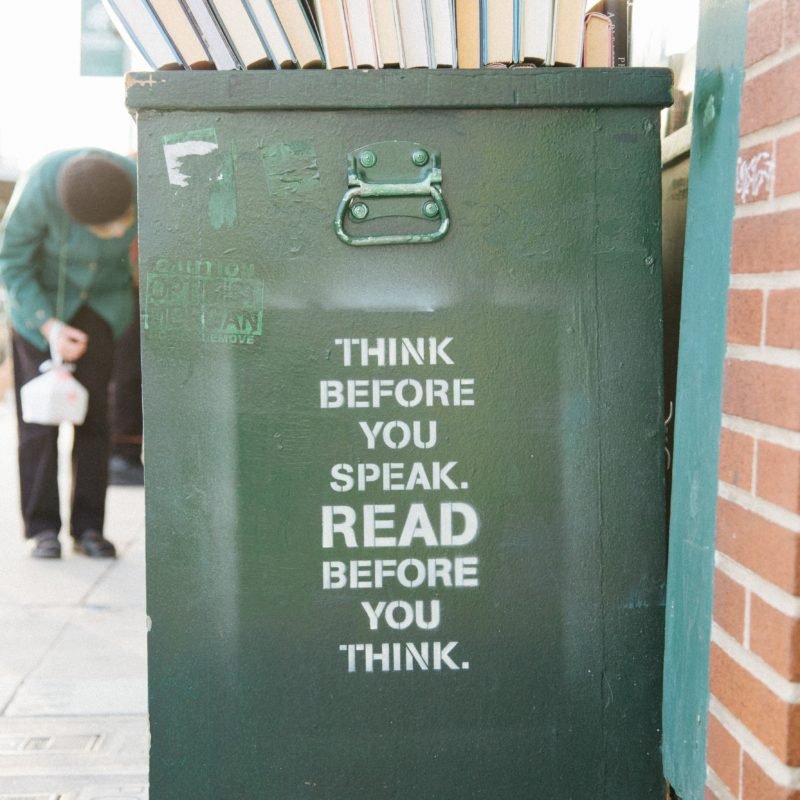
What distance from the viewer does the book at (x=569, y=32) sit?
2176 mm

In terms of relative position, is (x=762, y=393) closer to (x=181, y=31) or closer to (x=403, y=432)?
(x=403, y=432)

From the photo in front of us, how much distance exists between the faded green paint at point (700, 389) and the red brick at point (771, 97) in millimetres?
49

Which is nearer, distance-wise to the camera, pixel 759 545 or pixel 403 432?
pixel 759 545

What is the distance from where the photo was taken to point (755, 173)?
6.17ft

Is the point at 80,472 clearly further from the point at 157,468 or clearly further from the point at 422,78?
the point at 422,78

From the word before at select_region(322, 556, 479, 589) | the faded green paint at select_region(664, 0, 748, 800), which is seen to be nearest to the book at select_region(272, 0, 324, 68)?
the faded green paint at select_region(664, 0, 748, 800)

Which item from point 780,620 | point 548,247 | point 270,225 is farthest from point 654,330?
point 270,225

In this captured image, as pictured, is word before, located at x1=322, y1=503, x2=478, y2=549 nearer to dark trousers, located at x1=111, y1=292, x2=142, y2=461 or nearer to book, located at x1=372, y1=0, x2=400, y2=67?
book, located at x1=372, y1=0, x2=400, y2=67

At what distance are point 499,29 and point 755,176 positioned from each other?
2.02 feet

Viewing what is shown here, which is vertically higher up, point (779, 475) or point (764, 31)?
point (764, 31)

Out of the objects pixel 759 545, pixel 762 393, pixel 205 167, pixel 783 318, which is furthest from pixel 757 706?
pixel 205 167

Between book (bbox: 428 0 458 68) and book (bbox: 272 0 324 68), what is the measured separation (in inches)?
9.0

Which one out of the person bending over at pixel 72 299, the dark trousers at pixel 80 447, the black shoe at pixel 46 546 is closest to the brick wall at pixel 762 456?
the person bending over at pixel 72 299

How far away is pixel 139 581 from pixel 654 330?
11.3ft
